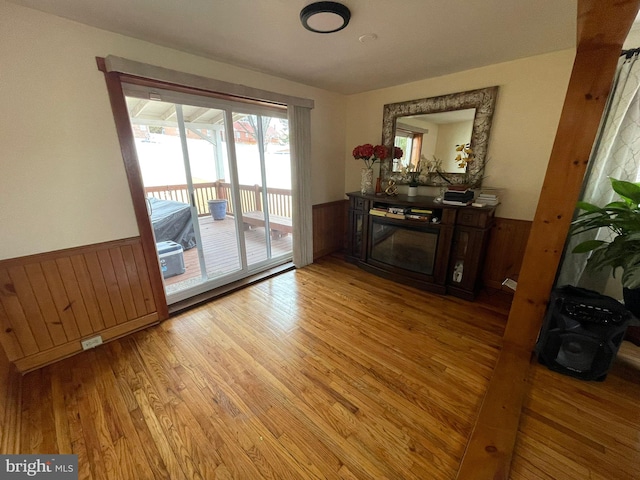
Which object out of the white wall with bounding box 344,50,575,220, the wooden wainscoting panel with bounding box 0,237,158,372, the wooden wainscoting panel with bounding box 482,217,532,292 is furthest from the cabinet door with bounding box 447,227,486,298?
the wooden wainscoting panel with bounding box 0,237,158,372

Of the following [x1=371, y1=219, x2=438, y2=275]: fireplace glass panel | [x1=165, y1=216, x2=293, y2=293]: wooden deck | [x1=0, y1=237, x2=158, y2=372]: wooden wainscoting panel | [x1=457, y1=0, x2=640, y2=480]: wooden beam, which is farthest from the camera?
[x1=165, y1=216, x2=293, y2=293]: wooden deck

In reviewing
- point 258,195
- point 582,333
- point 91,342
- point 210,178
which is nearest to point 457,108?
point 582,333

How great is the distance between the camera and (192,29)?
1.72 metres

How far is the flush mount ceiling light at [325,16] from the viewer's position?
1.43 meters

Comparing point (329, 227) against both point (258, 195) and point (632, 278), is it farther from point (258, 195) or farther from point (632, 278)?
point (632, 278)

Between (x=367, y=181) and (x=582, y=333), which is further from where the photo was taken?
(x=367, y=181)

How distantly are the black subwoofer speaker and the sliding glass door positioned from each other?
285cm

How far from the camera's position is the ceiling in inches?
57.3

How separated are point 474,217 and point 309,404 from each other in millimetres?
2212

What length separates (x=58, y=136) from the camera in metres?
1.65

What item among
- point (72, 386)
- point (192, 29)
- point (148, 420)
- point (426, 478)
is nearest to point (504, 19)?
point (192, 29)

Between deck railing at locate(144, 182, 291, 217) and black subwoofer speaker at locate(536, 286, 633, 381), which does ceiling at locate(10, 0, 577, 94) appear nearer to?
deck railing at locate(144, 182, 291, 217)

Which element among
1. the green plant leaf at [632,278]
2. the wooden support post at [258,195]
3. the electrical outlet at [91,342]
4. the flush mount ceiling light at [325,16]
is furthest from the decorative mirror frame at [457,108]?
the electrical outlet at [91,342]

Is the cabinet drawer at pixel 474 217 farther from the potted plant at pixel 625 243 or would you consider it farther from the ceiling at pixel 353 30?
the ceiling at pixel 353 30
